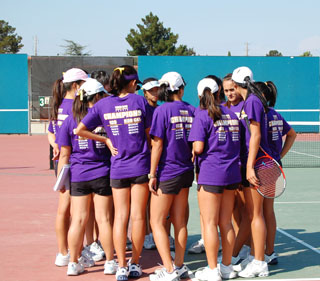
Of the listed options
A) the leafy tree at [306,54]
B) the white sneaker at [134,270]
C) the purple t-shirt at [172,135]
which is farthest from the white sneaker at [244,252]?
the leafy tree at [306,54]

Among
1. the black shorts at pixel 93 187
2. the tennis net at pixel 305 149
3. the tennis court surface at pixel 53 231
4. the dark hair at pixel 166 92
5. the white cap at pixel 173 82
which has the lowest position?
the tennis net at pixel 305 149

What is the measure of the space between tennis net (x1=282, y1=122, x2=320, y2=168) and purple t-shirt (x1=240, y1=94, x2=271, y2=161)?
883 centimetres

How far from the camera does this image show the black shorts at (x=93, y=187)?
211 inches

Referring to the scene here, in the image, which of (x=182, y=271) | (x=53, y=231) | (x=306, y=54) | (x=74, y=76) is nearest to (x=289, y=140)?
(x=182, y=271)

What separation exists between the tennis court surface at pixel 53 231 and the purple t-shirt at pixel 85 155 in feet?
3.19

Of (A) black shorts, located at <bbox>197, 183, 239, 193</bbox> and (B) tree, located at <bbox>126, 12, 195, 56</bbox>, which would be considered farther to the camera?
(B) tree, located at <bbox>126, 12, 195, 56</bbox>

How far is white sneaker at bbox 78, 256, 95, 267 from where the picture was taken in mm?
5689

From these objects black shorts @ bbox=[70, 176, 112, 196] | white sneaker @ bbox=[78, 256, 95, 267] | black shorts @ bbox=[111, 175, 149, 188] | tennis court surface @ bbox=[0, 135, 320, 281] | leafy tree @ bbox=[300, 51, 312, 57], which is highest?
leafy tree @ bbox=[300, 51, 312, 57]

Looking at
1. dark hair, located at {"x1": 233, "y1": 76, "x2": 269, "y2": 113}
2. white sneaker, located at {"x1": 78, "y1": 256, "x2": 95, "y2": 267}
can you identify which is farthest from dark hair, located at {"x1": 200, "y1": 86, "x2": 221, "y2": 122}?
white sneaker, located at {"x1": 78, "y1": 256, "x2": 95, "y2": 267}

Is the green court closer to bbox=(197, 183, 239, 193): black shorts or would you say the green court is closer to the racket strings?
the racket strings

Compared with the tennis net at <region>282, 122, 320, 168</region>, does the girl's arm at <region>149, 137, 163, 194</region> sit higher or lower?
higher

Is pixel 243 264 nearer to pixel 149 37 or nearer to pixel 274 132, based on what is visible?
pixel 274 132

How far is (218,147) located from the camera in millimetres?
5043

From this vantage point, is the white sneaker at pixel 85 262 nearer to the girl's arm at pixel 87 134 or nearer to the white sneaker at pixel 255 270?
the girl's arm at pixel 87 134
